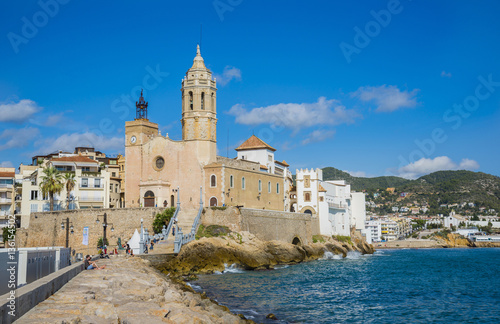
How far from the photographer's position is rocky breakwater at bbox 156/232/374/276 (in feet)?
131

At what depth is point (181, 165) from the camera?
55.2 metres

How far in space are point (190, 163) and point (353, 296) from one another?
A: 1113 inches

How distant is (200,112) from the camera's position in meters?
54.9

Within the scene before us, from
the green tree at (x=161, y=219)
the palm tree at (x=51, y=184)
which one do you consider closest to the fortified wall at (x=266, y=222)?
the green tree at (x=161, y=219)

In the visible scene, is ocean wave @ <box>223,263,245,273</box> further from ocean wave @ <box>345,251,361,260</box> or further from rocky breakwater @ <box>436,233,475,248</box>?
rocky breakwater @ <box>436,233,475,248</box>

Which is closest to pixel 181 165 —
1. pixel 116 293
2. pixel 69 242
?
pixel 69 242

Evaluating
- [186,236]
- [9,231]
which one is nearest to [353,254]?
[186,236]

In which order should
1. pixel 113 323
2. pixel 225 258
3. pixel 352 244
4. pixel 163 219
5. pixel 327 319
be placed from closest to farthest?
pixel 113 323, pixel 327 319, pixel 225 258, pixel 163 219, pixel 352 244

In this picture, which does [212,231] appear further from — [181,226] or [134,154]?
[134,154]

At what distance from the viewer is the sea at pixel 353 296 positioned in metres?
23.9

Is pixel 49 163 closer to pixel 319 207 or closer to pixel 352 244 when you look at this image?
pixel 319 207

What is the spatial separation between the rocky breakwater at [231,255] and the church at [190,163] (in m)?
6.37

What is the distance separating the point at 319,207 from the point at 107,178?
29.6 m

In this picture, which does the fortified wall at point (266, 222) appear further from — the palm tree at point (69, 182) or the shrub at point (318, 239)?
the palm tree at point (69, 182)
